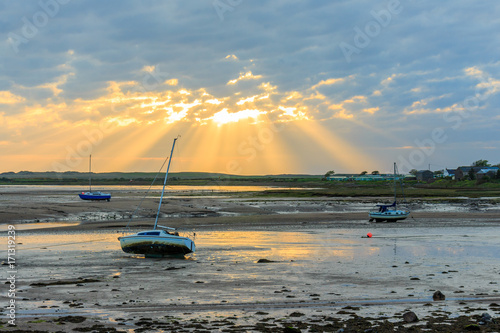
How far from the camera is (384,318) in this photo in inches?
615

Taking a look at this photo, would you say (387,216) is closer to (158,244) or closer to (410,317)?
(158,244)

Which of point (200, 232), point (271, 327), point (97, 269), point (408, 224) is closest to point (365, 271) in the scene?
point (271, 327)

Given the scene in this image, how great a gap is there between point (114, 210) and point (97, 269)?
42.8m

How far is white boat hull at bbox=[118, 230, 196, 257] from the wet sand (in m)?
0.65

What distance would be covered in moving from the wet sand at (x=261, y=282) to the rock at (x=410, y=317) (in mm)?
162

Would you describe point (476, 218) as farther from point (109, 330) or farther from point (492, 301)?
point (109, 330)

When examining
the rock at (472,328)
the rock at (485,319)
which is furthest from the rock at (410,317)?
the rock at (485,319)

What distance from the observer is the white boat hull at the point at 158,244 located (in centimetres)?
2947

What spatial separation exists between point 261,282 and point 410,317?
8.10m

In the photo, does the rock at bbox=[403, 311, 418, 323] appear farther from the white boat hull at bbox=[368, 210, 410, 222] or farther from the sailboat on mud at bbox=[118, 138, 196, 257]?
the white boat hull at bbox=[368, 210, 410, 222]

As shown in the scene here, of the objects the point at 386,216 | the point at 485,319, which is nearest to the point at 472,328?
the point at 485,319

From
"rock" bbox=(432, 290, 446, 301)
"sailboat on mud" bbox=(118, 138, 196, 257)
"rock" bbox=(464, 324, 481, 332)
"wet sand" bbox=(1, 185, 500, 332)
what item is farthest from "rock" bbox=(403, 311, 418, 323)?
"sailboat on mud" bbox=(118, 138, 196, 257)

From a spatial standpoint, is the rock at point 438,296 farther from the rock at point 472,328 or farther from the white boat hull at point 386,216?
the white boat hull at point 386,216

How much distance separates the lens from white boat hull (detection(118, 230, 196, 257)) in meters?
29.5
